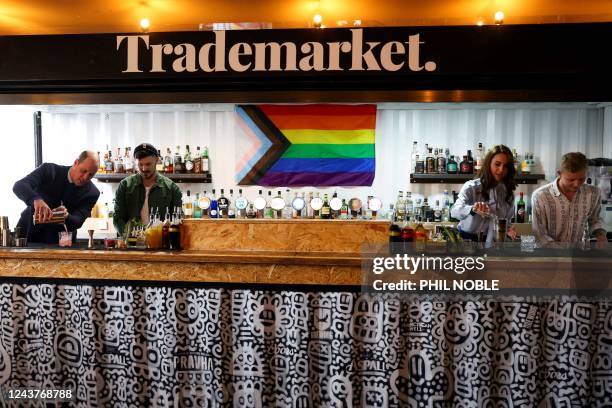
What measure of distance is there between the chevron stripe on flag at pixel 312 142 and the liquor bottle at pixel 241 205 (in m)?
0.40

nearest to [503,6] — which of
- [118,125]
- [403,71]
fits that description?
[403,71]

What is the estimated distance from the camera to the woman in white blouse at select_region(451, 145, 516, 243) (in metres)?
3.55

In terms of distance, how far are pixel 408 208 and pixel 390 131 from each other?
963 mm

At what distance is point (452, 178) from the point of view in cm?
551

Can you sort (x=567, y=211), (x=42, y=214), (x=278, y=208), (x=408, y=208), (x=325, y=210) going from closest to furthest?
(x=42, y=214) → (x=567, y=211) → (x=325, y=210) → (x=278, y=208) → (x=408, y=208)

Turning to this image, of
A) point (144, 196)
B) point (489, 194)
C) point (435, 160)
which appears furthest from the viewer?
point (435, 160)

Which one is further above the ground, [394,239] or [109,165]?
[109,165]

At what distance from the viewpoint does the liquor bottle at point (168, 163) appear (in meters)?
5.89

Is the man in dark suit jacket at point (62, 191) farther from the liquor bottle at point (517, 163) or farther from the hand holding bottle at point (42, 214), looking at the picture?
the liquor bottle at point (517, 163)

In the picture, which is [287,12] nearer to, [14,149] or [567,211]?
[567,211]

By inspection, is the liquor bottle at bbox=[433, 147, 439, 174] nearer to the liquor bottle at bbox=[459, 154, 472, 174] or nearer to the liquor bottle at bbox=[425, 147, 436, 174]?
the liquor bottle at bbox=[425, 147, 436, 174]

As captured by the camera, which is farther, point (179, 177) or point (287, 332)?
point (179, 177)

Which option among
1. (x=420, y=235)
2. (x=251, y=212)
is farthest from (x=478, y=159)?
(x=420, y=235)

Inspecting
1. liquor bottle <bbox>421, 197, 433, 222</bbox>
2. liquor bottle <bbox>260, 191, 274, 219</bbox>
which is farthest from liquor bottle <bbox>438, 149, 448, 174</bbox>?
liquor bottle <bbox>260, 191, 274, 219</bbox>
